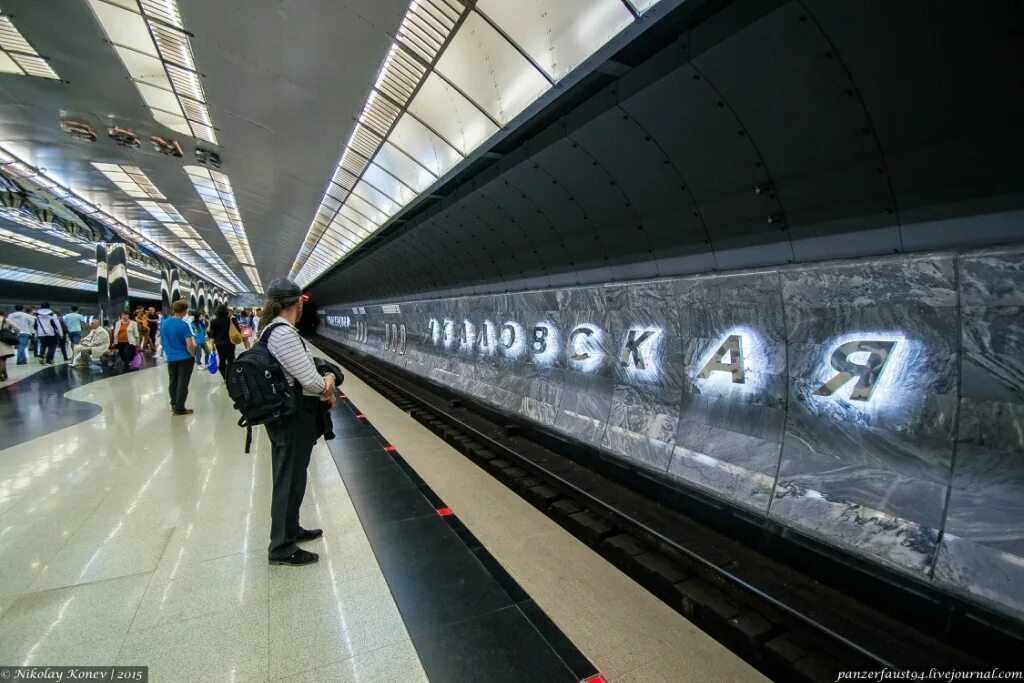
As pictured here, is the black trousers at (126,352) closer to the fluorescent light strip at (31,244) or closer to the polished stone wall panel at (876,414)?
the fluorescent light strip at (31,244)

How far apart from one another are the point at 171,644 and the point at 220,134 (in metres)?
9.77

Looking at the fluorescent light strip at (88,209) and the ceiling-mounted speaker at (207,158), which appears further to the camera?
the fluorescent light strip at (88,209)

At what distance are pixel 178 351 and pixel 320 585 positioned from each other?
653 centimetres

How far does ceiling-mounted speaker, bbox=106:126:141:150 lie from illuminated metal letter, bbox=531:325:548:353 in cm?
1001

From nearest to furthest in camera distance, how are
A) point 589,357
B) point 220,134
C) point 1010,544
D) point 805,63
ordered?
point 1010,544 → point 805,63 → point 589,357 → point 220,134

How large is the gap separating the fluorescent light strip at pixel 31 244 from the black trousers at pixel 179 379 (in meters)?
17.6

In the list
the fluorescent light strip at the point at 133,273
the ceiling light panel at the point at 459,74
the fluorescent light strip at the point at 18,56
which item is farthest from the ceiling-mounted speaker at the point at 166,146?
the fluorescent light strip at the point at 133,273

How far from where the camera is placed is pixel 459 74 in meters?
5.11

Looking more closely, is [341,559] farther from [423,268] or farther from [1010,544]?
[423,268]

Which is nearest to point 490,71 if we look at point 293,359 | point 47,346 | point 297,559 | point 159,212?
point 293,359

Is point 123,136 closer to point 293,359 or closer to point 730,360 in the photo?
point 293,359

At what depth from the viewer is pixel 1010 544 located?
1883mm

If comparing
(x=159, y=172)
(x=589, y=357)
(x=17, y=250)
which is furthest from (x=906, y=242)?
(x=17, y=250)

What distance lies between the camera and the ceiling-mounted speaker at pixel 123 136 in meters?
8.80
